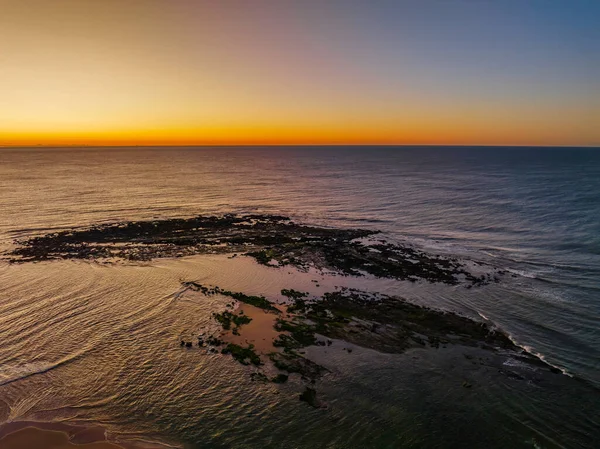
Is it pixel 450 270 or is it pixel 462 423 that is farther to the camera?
pixel 450 270

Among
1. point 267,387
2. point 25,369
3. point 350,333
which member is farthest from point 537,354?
point 25,369

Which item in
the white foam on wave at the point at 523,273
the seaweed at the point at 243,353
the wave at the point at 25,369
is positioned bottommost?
the wave at the point at 25,369

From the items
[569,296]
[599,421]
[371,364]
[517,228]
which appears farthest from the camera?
[517,228]

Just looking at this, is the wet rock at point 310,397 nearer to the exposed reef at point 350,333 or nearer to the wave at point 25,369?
the exposed reef at point 350,333

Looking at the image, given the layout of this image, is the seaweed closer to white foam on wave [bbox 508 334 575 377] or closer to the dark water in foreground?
the dark water in foreground

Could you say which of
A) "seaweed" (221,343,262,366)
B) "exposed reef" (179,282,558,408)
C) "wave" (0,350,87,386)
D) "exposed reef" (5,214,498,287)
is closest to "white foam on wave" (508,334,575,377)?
"exposed reef" (179,282,558,408)

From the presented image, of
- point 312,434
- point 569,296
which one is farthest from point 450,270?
point 312,434

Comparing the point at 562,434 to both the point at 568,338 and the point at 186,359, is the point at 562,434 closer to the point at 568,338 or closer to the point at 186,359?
the point at 568,338

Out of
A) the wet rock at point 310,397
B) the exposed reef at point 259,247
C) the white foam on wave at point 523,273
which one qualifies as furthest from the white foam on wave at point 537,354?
the wet rock at point 310,397

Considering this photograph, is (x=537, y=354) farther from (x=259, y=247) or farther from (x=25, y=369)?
(x=25, y=369)
